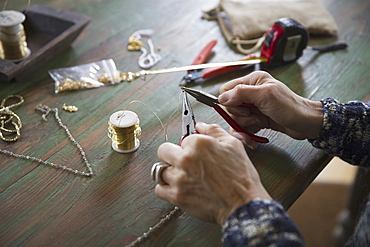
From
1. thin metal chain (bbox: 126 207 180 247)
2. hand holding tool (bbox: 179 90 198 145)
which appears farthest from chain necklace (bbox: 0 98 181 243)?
hand holding tool (bbox: 179 90 198 145)

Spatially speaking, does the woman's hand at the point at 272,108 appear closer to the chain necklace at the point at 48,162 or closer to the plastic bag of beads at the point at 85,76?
the chain necklace at the point at 48,162

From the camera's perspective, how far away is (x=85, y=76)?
129cm

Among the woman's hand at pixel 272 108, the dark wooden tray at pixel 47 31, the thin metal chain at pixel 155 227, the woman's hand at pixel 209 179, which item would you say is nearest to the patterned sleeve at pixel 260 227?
the woman's hand at pixel 209 179

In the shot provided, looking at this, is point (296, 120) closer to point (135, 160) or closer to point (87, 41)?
point (135, 160)

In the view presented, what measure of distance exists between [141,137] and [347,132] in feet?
1.72

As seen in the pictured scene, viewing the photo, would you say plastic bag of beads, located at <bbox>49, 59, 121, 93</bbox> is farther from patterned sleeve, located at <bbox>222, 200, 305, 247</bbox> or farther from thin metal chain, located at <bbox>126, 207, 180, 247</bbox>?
patterned sleeve, located at <bbox>222, 200, 305, 247</bbox>

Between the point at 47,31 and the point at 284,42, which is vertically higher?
the point at 284,42

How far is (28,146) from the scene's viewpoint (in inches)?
41.4

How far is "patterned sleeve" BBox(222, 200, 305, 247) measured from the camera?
2.36 ft

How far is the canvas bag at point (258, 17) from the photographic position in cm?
149

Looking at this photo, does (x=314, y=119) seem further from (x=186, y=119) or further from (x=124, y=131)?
(x=124, y=131)

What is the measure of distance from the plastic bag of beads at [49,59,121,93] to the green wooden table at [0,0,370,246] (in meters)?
0.02

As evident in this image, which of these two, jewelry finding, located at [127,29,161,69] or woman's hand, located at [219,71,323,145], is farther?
jewelry finding, located at [127,29,161,69]

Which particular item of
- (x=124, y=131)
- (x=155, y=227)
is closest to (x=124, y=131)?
(x=124, y=131)
